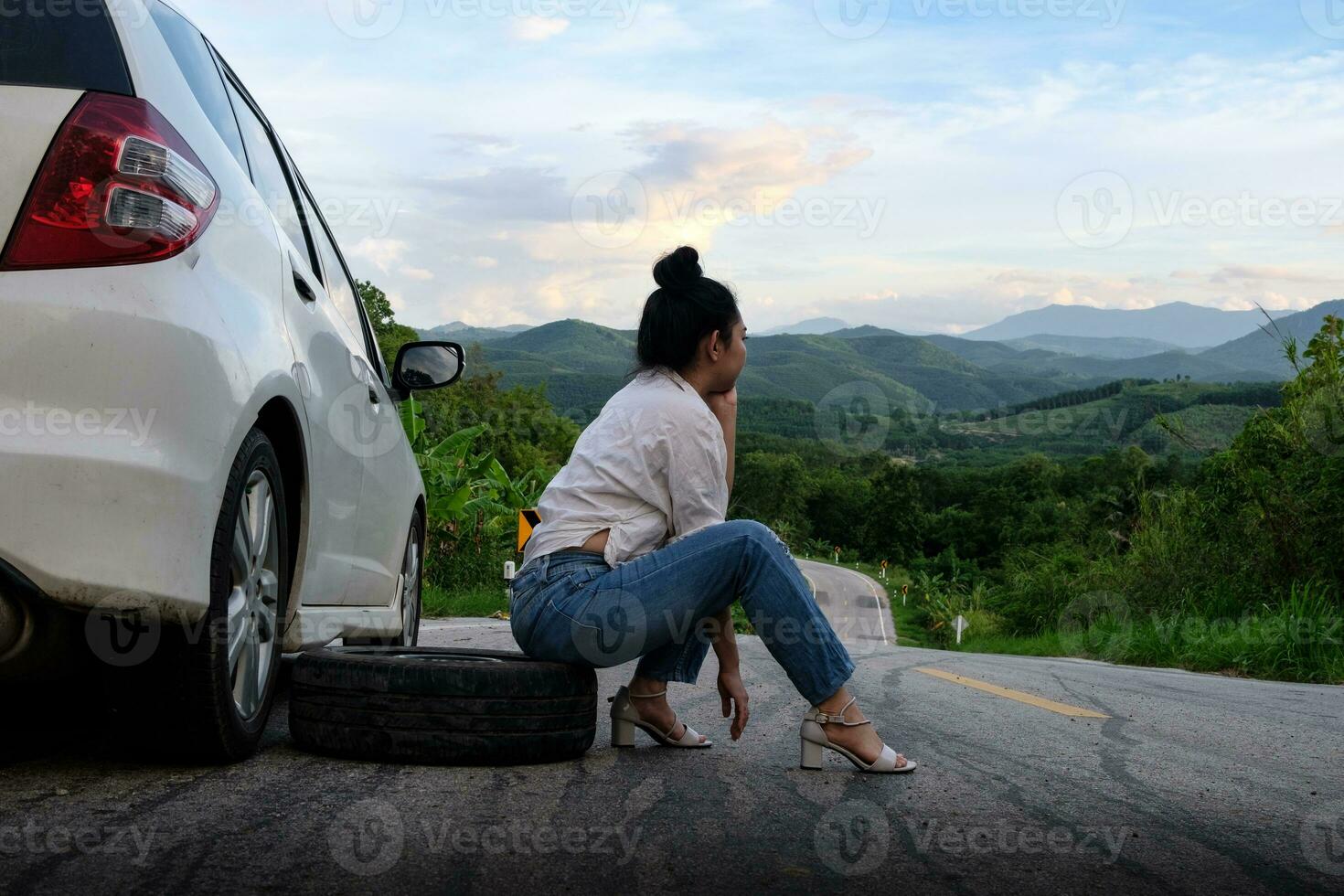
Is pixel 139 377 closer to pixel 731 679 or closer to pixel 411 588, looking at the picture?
pixel 731 679

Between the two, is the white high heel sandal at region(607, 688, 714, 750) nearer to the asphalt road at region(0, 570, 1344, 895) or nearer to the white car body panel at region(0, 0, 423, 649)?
the asphalt road at region(0, 570, 1344, 895)

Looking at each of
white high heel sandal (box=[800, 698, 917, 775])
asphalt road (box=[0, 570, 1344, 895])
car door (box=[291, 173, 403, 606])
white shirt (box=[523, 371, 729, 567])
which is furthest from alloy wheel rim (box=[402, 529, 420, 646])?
white high heel sandal (box=[800, 698, 917, 775])

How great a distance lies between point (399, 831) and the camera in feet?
7.98

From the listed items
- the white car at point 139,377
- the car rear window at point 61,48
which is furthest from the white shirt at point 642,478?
the car rear window at point 61,48

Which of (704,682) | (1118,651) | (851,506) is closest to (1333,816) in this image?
(704,682)

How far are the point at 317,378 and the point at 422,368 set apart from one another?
159 centimetres

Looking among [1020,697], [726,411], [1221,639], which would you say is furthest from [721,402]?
[1221,639]

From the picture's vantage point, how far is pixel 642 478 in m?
3.45

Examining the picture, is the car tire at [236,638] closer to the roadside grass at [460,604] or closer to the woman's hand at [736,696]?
the woman's hand at [736,696]

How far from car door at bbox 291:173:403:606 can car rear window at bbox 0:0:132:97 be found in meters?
1.52

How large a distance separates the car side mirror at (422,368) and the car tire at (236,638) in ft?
5.85

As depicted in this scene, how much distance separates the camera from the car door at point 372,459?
4168 mm

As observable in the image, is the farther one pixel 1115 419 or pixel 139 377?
pixel 1115 419

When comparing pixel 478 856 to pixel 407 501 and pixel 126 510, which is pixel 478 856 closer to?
pixel 126 510
